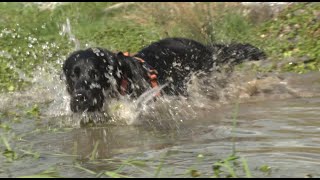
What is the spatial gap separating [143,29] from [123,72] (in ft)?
14.9

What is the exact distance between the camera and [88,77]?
5910 millimetres

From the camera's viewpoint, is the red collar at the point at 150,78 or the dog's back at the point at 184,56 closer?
the red collar at the point at 150,78

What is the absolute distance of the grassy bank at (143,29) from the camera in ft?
29.0

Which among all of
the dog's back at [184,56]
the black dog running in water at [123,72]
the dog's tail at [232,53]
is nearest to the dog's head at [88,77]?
the black dog running in water at [123,72]

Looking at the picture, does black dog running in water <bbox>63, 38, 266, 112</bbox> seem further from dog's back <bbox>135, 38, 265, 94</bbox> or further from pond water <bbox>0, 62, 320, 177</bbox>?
pond water <bbox>0, 62, 320, 177</bbox>

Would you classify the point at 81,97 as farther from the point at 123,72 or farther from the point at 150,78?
the point at 150,78

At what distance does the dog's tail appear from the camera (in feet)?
25.0

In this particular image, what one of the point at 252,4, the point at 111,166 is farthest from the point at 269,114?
the point at 252,4

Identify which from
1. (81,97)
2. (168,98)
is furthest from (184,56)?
(81,97)

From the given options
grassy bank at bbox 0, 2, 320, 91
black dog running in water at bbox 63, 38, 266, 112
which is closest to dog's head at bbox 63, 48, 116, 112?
black dog running in water at bbox 63, 38, 266, 112

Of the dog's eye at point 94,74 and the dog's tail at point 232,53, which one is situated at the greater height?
the dog's tail at point 232,53

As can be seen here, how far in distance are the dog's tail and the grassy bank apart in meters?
0.45

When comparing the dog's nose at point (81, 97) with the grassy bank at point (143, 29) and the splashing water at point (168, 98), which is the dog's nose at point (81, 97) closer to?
the splashing water at point (168, 98)

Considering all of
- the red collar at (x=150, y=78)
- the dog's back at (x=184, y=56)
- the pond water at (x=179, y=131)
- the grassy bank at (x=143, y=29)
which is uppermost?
the grassy bank at (x=143, y=29)
